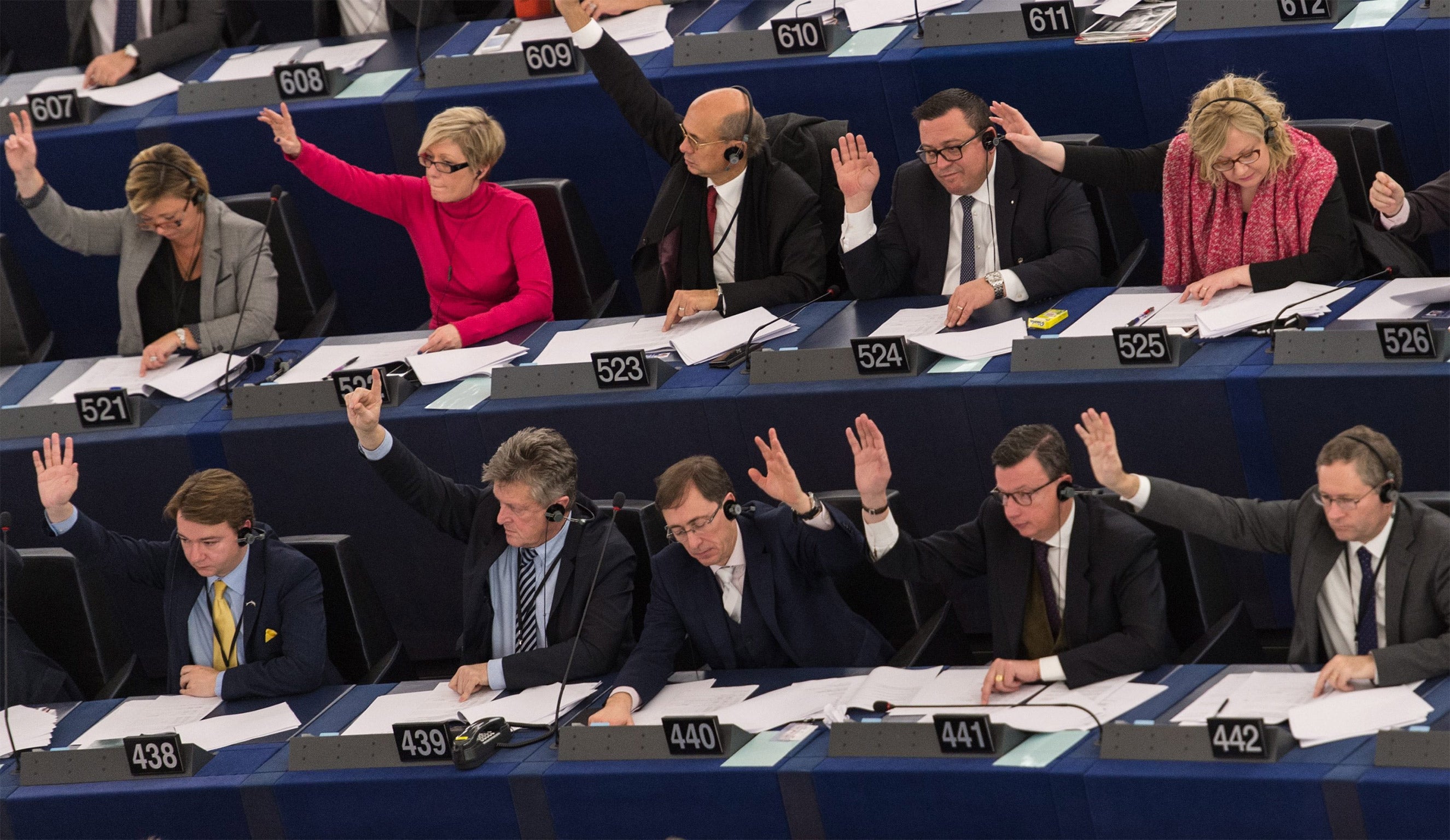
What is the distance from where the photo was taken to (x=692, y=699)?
3.76 m

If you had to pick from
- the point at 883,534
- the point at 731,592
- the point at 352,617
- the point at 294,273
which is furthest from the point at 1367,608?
the point at 294,273

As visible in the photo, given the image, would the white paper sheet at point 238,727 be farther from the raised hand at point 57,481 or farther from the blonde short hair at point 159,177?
the blonde short hair at point 159,177

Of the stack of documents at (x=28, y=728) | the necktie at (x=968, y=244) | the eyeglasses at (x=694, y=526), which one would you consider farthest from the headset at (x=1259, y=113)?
the stack of documents at (x=28, y=728)

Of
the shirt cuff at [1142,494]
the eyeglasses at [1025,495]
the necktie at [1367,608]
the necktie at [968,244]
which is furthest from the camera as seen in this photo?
the necktie at [968,244]

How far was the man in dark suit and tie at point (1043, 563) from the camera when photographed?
350cm

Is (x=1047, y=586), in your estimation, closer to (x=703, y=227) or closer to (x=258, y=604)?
(x=703, y=227)

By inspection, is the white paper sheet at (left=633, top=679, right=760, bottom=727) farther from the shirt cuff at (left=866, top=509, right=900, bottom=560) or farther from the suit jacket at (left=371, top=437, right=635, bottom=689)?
the shirt cuff at (left=866, top=509, right=900, bottom=560)

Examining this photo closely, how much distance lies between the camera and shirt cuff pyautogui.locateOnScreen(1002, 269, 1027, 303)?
428 centimetres

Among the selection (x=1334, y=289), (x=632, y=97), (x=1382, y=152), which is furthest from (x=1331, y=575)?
(x=632, y=97)

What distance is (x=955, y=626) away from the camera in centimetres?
397

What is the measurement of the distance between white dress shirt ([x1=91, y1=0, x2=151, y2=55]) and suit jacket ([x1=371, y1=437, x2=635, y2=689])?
2355 mm

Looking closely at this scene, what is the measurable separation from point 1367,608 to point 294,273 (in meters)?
2.87

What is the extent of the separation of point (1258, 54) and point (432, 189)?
1885 millimetres

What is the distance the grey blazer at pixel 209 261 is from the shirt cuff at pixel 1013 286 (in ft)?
5.93
